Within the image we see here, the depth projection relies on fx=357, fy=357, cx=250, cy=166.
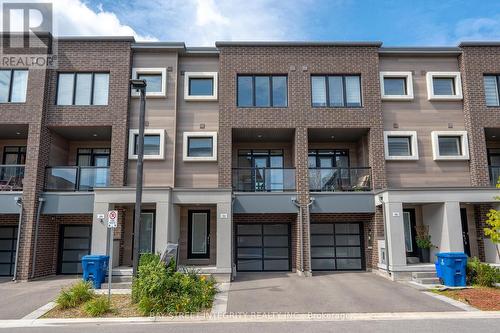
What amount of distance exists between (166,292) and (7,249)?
414 inches

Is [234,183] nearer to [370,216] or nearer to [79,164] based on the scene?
[370,216]

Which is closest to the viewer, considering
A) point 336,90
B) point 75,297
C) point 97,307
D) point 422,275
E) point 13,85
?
point 97,307

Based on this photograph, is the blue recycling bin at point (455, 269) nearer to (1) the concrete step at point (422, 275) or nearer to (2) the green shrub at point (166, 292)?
(1) the concrete step at point (422, 275)

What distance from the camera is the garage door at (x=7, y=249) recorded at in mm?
15352

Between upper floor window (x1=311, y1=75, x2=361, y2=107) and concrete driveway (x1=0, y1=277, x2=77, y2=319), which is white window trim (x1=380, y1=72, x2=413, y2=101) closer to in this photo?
upper floor window (x1=311, y1=75, x2=361, y2=107)

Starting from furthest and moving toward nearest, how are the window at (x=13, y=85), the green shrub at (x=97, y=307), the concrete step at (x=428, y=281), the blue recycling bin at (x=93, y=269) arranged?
1. the window at (x=13, y=85)
2. the concrete step at (x=428, y=281)
3. the blue recycling bin at (x=93, y=269)
4. the green shrub at (x=97, y=307)

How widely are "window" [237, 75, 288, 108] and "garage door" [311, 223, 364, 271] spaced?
226 inches

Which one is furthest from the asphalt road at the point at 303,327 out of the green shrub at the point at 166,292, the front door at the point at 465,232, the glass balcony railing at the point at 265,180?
the front door at the point at 465,232

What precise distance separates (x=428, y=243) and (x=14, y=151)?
18360 millimetres

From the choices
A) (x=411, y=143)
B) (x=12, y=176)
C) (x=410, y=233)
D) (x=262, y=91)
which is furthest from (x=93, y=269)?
(x=411, y=143)

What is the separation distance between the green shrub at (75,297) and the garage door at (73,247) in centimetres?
625

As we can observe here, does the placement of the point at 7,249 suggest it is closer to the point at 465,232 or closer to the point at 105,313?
the point at 105,313

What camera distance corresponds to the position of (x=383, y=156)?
583 inches

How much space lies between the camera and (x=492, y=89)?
15422mm
